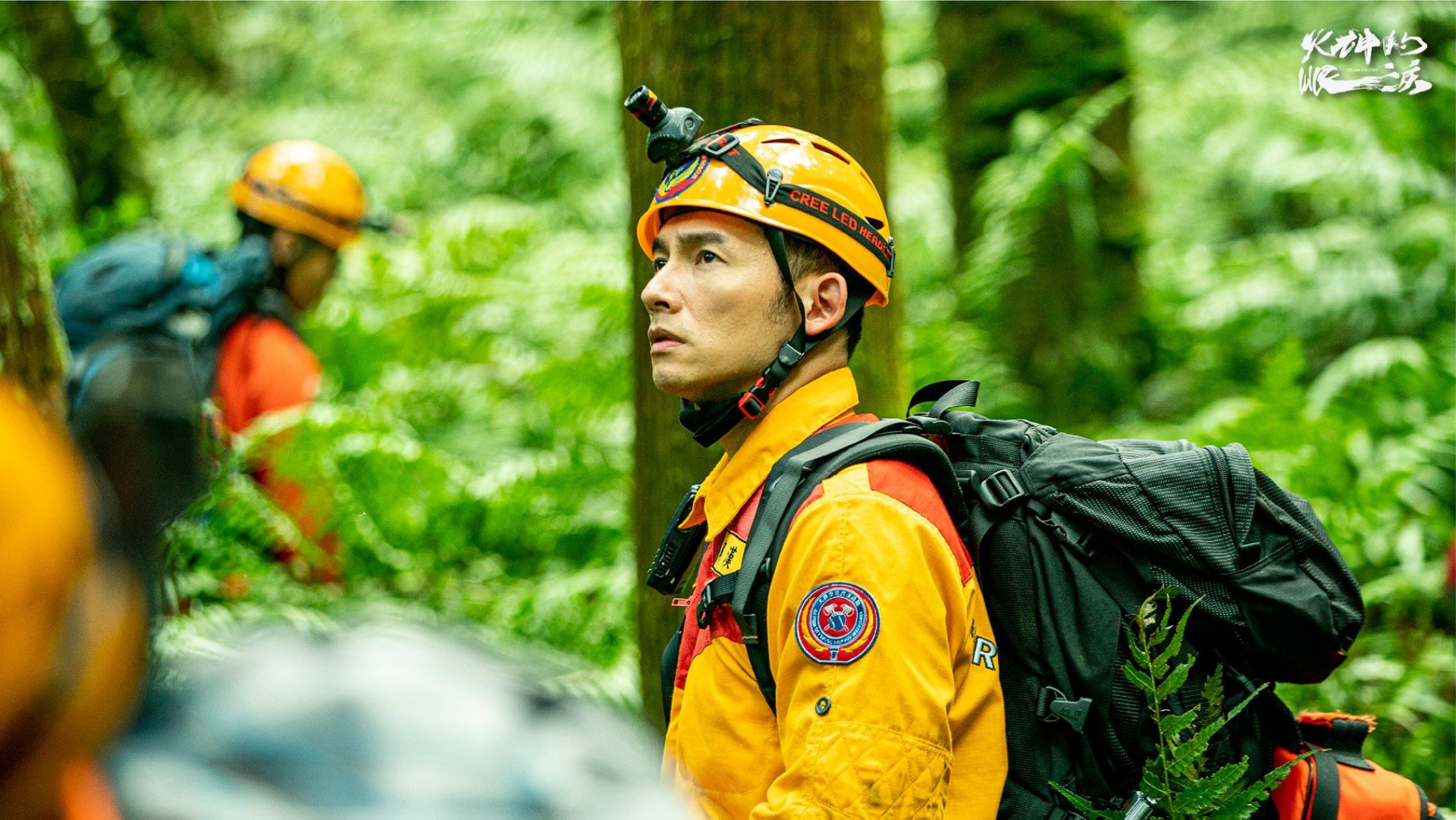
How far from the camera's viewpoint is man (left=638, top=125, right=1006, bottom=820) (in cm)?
191

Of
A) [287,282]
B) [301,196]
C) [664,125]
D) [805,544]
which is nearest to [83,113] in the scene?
[301,196]

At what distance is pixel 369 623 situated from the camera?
91cm

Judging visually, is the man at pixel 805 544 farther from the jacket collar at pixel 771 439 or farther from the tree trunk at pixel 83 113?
the tree trunk at pixel 83 113

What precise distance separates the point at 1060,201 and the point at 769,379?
4.57 meters

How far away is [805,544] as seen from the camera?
203 centimetres

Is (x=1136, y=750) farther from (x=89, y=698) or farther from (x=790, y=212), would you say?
(x=89, y=698)

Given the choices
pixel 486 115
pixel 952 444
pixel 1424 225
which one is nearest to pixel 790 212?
pixel 952 444

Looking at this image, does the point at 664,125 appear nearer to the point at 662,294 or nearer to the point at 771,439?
the point at 662,294

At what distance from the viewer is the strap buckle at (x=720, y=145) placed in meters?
2.38

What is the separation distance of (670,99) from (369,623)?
2.60 metres

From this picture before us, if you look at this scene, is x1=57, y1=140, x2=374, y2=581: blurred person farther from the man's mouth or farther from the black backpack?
the black backpack

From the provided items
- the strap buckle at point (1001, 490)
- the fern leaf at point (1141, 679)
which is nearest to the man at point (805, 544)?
the strap buckle at point (1001, 490)

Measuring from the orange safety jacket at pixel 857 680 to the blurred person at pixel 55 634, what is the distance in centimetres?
133

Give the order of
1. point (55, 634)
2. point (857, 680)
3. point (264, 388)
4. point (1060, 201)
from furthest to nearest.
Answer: point (1060, 201), point (264, 388), point (857, 680), point (55, 634)
